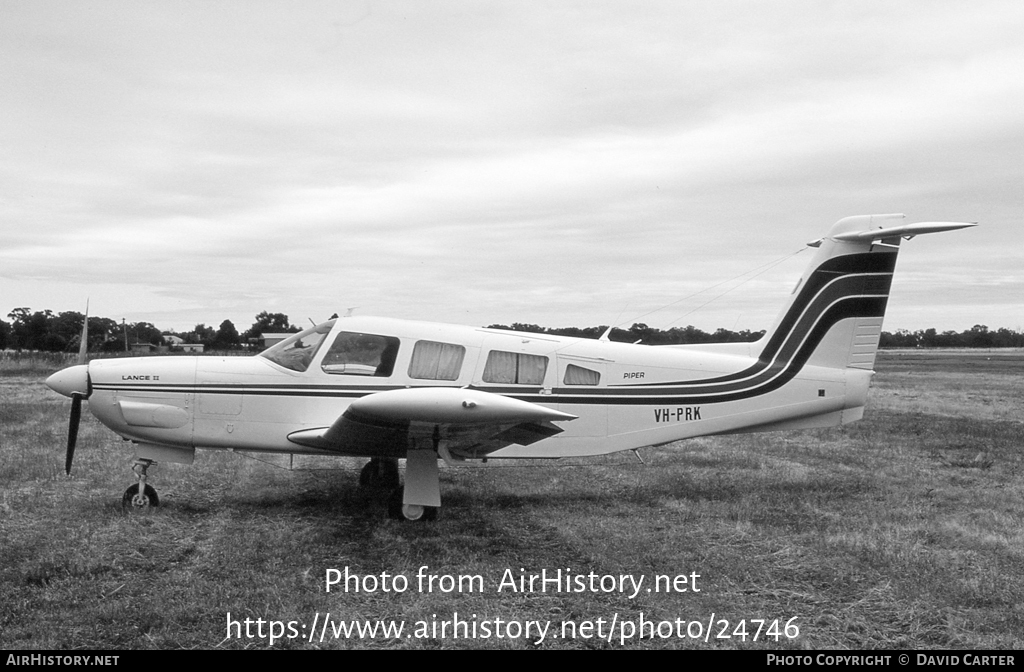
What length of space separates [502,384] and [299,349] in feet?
7.34

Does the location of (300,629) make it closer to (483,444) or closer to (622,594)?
(622,594)

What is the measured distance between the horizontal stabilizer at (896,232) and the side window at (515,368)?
3.91 m

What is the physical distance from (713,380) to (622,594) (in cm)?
384

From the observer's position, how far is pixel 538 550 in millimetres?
6738

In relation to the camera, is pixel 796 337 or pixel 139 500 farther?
pixel 796 337

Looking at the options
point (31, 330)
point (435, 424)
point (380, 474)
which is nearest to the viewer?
point (435, 424)

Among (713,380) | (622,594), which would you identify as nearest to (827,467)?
(713,380)

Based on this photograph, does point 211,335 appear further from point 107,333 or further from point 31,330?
point 31,330

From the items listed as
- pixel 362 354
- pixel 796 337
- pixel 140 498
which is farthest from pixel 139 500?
pixel 796 337

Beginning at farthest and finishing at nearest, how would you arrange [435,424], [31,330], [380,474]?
[31,330] → [380,474] → [435,424]

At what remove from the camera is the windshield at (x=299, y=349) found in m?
8.31

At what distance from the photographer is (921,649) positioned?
4.67m

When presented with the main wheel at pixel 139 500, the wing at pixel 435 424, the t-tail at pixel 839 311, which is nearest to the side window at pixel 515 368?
the wing at pixel 435 424
